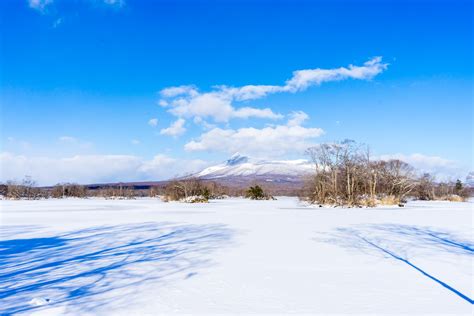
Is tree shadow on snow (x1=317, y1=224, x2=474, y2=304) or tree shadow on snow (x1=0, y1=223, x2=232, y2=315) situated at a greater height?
tree shadow on snow (x1=317, y1=224, x2=474, y2=304)

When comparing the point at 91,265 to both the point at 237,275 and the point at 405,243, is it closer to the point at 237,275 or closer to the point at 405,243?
the point at 237,275

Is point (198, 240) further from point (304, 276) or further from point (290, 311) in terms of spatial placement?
point (290, 311)

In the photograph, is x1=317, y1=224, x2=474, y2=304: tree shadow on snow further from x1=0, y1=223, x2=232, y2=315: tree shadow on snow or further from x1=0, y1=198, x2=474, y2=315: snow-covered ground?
x1=0, y1=223, x2=232, y2=315: tree shadow on snow

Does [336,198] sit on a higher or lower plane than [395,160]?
lower

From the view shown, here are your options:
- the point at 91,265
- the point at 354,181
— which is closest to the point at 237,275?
the point at 91,265

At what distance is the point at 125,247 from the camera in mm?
9742

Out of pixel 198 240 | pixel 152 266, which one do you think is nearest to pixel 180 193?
pixel 198 240

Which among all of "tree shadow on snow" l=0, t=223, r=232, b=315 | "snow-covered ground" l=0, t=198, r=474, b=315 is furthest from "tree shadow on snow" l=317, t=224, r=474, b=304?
"tree shadow on snow" l=0, t=223, r=232, b=315

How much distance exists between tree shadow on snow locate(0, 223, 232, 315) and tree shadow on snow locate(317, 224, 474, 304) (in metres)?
3.64

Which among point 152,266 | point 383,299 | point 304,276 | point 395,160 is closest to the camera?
point 383,299

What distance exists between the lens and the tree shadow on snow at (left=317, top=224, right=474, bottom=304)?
8547 mm

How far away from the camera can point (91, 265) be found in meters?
7.48

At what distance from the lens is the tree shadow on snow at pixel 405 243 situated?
855cm

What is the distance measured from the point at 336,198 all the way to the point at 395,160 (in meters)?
17.7
